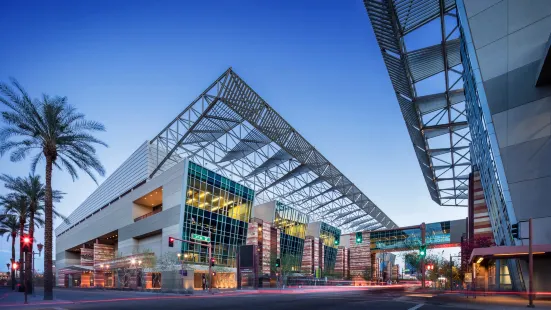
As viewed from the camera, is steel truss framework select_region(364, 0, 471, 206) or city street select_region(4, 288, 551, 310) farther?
steel truss framework select_region(364, 0, 471, 206)

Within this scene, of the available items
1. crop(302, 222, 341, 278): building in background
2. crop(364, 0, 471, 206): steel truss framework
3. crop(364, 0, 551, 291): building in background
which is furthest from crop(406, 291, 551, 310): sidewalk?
crop(302, 222, 341, 278): building in background

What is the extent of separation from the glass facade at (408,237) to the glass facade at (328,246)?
30.9ft

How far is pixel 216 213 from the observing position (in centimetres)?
5641

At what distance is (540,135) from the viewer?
22.6 metres

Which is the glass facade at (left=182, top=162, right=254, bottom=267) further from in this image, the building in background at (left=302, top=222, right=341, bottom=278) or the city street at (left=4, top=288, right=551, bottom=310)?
the building in background at (left=302, top=222, right=341, bottom=278)

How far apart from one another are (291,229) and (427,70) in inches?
2011

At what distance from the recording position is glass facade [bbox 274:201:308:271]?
7491 centimetres

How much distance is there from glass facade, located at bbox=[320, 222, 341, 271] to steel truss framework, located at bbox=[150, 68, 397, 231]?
919cm

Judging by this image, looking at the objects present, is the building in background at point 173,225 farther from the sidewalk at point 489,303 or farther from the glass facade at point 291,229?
the sidewalk at point 489,303

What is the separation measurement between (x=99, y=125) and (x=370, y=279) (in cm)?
7490

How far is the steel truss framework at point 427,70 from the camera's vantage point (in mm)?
27636

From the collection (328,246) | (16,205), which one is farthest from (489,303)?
(328,246)

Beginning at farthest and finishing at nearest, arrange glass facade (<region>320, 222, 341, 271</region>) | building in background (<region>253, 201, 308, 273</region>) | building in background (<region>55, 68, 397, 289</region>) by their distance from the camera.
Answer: glass facade (<region>320, 222, 341, 271</region>) → building in background (<region>253, 201, 308, 273</region>) → building in background (<region>55, 68, 397, 289</region>)

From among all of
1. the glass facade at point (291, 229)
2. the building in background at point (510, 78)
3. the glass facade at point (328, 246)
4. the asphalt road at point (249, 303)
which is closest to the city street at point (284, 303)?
the asphalt road at point (249, 303)
